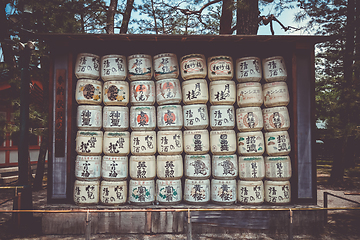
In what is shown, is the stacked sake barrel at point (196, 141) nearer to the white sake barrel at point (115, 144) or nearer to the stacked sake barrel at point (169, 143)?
the stacked sake barrel at point (169, 143)

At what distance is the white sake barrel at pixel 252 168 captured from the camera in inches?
197

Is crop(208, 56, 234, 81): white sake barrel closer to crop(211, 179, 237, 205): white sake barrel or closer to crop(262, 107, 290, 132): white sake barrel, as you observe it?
crop(262, 107, 290, 132): white sake barrel

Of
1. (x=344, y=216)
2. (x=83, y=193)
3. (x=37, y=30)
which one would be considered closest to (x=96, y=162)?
(x=83, y=193)

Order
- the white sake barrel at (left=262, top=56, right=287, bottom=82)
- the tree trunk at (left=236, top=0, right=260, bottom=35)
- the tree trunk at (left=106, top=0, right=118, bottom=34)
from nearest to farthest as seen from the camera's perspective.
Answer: the white sake barrel at (left=262, top=56, right=287, bottom=82) < the tree trunk at (left=236, top=0, right=260, bottom=35) < the tree trunk at (left=106, top=0, right=118, bottom=34)

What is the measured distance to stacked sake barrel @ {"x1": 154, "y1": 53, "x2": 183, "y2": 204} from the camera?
499 centimetres

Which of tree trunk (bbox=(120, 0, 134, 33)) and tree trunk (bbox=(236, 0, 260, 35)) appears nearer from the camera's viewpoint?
A: tree trunk (bbox=(236, 0, 260, 35))

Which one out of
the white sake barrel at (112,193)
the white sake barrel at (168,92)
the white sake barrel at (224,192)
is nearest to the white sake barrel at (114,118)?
the white sake barrel at (168,92)

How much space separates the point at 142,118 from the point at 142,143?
544 mm

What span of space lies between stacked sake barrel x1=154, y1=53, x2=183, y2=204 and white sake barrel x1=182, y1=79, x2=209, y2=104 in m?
0.17

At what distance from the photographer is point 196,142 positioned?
5012mm

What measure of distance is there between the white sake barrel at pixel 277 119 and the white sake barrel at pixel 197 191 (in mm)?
1870

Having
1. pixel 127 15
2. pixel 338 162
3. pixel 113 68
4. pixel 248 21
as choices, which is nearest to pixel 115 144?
pixel 113 68

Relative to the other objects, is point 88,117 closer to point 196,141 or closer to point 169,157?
point 169,157

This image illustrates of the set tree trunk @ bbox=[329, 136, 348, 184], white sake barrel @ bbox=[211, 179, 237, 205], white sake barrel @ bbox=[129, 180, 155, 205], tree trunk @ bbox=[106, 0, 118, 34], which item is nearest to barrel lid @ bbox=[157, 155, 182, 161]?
white sake barrel @ bbox=[129, 180, 155, 205]
